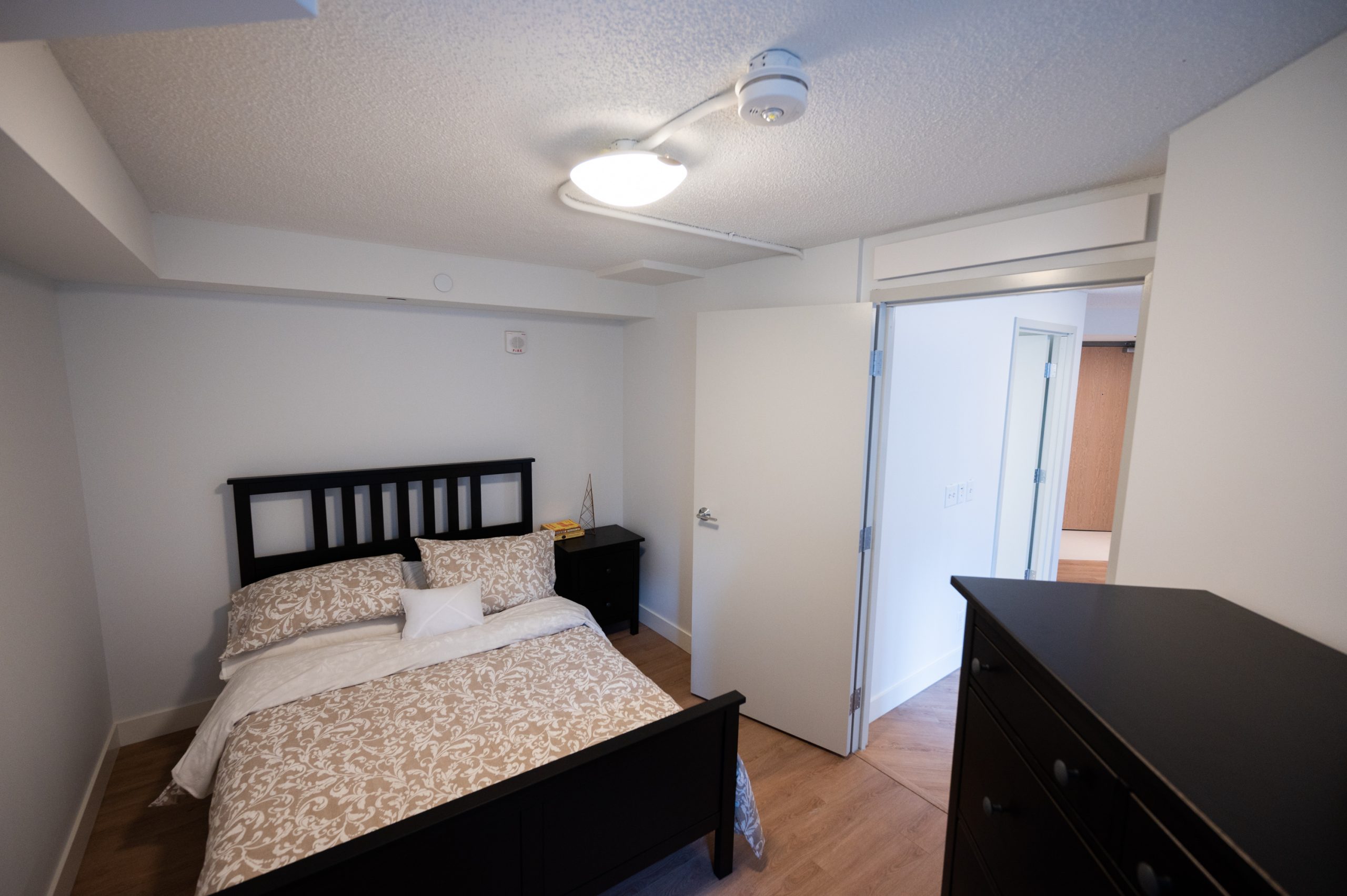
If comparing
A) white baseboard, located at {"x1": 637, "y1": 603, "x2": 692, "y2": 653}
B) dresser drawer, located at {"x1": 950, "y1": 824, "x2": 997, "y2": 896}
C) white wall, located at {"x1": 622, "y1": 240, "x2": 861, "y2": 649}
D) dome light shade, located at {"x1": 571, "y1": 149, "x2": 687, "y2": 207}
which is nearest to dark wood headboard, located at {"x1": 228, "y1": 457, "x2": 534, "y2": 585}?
white wall, located at {"x1": 622, "y1": 240, "x2": 861, "y2": 649}

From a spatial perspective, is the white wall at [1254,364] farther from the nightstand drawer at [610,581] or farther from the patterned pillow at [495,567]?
the nightstand drawer at [610,581]

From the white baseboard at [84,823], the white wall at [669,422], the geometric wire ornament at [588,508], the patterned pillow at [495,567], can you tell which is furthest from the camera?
the geometric wire ornament at [588,508]

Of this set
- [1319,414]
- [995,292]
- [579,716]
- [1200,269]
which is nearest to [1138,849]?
[1319,414]

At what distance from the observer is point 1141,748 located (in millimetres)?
703

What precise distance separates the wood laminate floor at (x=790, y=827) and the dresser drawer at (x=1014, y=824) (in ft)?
2.87

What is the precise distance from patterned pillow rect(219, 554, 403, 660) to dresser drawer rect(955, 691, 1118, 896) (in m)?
2.29

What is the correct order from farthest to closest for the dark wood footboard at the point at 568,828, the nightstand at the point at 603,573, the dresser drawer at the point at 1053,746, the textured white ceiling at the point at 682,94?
1. the nightstand at the point at 603,573
2. the dark wood footboard at the point at 568,828
3. the textured white ceiling at the point at 682,94
4. the dresser drawer at the point at 1053,746

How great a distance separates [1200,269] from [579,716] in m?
2.13

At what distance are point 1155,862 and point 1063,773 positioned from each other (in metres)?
0.18

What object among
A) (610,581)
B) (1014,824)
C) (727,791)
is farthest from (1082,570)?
(1014,824)

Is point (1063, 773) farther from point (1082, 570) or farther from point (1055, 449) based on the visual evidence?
point (1082, 570)

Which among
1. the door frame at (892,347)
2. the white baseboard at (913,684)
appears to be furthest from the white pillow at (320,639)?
the white baseboard at (913,684)

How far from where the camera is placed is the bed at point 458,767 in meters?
1.36

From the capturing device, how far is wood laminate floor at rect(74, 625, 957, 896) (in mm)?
1852
